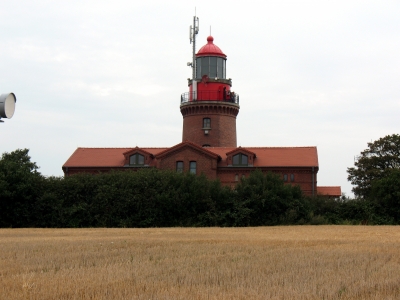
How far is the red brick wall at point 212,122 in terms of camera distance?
Answer: 5988cm

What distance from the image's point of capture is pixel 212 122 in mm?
60125

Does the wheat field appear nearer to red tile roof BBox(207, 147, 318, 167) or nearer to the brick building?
the brick building

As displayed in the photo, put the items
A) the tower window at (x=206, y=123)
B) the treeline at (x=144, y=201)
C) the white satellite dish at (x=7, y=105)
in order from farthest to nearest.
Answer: the tower window at (x=206, y=123) → the treeline at (x=144, y=201) → the white satellite dish at (x=7, y=105)

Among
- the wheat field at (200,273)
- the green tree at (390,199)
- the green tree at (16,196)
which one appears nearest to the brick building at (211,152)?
the green tree at (390,199)

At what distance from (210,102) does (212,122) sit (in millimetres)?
1994

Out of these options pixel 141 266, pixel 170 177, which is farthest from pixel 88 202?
pixel 141 266

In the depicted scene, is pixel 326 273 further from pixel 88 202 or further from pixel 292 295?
pixel 88 202

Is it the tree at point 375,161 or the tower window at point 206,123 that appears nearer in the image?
the tower window at point 206,123

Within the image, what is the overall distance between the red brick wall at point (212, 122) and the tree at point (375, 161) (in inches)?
622

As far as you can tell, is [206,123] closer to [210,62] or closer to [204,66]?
[204,66]

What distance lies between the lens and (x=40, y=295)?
33.8ft

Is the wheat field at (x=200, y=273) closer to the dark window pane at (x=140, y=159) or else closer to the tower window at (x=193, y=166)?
the tower window at (x=193, y=166)

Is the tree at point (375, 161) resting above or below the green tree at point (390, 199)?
above

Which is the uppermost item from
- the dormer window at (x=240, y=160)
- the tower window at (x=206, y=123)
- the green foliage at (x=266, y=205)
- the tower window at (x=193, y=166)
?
the tower window at (x=206, y=123)
